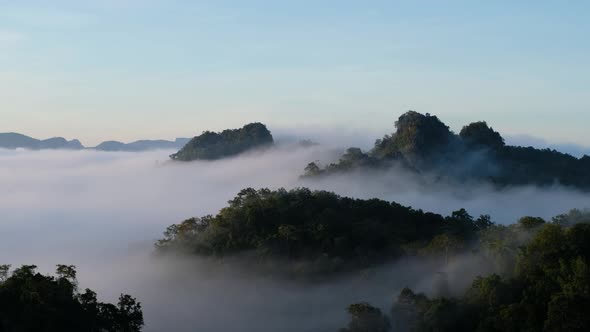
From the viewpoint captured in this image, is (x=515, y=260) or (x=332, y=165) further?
(x=332, y=165)

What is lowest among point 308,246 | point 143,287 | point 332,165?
point 143,287

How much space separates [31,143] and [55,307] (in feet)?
509

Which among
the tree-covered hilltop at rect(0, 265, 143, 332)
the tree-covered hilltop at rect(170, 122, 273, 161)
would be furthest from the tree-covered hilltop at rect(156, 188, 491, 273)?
the tree-covered hilltop at rect(170, 122, 273, 161)

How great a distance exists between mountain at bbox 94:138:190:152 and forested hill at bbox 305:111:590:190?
104m

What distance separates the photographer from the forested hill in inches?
2753

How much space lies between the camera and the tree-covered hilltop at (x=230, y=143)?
91.9 metres

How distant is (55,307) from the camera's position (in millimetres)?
19734

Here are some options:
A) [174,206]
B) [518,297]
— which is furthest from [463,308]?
[174,206]

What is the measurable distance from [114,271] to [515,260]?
24391 mm

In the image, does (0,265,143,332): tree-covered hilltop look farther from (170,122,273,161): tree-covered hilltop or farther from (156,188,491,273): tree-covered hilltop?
(170,122,273,161): tree-covered hilltop

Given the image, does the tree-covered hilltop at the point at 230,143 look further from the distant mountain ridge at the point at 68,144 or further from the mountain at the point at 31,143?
the mountain at the point at 31,143

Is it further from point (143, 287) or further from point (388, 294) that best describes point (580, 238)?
point (143, 287)

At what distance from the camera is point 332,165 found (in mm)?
68312

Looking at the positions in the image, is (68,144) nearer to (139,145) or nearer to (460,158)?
(139,145)
